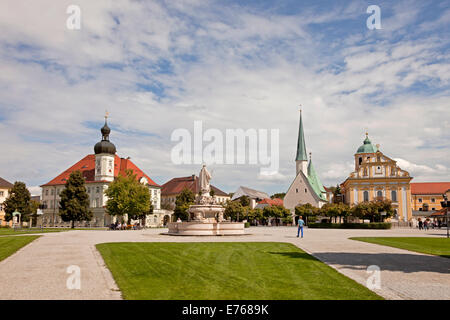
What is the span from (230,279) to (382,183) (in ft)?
284

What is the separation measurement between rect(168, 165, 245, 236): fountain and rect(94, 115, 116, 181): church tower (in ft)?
190

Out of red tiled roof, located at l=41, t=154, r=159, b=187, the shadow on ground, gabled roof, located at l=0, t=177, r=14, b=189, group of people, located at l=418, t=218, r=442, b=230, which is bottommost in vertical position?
group of people, located at l=418, t=218, r=442, b=230

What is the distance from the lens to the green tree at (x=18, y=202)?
76125mm

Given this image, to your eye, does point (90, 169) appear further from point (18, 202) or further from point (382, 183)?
point (382, 183)

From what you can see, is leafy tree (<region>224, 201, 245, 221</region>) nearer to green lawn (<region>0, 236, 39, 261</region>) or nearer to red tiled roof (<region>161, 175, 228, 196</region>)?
red tiled roof (<region>161, 175, 228, 196</region>)

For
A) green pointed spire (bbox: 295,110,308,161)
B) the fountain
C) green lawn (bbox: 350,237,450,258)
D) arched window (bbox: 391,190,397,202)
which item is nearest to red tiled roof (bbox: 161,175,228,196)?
green pointed spire (bbox: 295,110,308,161)

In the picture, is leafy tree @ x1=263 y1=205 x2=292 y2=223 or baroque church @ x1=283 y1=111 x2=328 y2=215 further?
baroque church @ x1=283 y1=111 x2=328 y2=215

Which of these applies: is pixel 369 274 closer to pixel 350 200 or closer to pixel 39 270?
pixel 39 270

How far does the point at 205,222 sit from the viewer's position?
31.0m

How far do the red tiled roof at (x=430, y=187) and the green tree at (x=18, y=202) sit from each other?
336 ft

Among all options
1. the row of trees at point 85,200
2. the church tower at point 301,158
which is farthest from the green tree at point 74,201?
the church tower at point 301,158

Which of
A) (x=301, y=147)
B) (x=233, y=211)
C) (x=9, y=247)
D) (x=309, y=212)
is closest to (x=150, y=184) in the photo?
(x=233, y=211)

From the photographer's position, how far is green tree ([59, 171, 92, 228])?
6494cm
